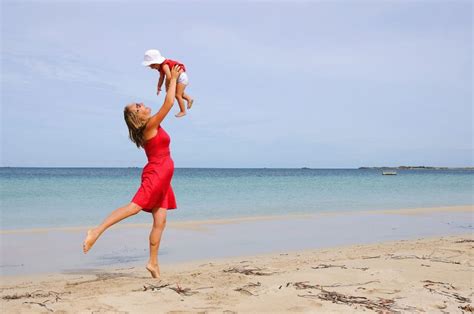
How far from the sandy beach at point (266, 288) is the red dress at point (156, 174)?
2.48 feet

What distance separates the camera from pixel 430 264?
5.43 m

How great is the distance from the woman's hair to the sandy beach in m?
1.35

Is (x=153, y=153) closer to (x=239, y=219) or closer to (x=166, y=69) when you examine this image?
(x=166, y=69)

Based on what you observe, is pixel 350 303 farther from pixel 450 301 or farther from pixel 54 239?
pixel 54 239

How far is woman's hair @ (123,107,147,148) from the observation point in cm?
450

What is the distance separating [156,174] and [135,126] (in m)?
0.49

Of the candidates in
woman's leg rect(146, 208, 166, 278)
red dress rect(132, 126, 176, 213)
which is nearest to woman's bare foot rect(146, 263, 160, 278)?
woman's leg rect(146, 208, 166, 278)

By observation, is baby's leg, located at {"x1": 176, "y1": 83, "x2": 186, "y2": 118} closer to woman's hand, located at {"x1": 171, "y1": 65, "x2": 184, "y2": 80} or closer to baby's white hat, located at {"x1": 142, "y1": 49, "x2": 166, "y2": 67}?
woman's hand, located at {"x1": 171, "y1": 65, "x2": 184, "y2": 80}

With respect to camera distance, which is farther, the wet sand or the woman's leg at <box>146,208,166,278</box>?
the wet sand

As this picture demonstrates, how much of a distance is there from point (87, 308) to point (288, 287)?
1.68 m

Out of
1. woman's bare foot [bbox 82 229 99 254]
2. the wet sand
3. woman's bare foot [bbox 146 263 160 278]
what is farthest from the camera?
the wet sand

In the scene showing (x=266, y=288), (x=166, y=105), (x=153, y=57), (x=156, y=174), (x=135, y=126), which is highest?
(x=153, y=57)

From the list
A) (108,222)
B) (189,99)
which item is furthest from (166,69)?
(108,222)

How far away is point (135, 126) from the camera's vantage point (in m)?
4.52
